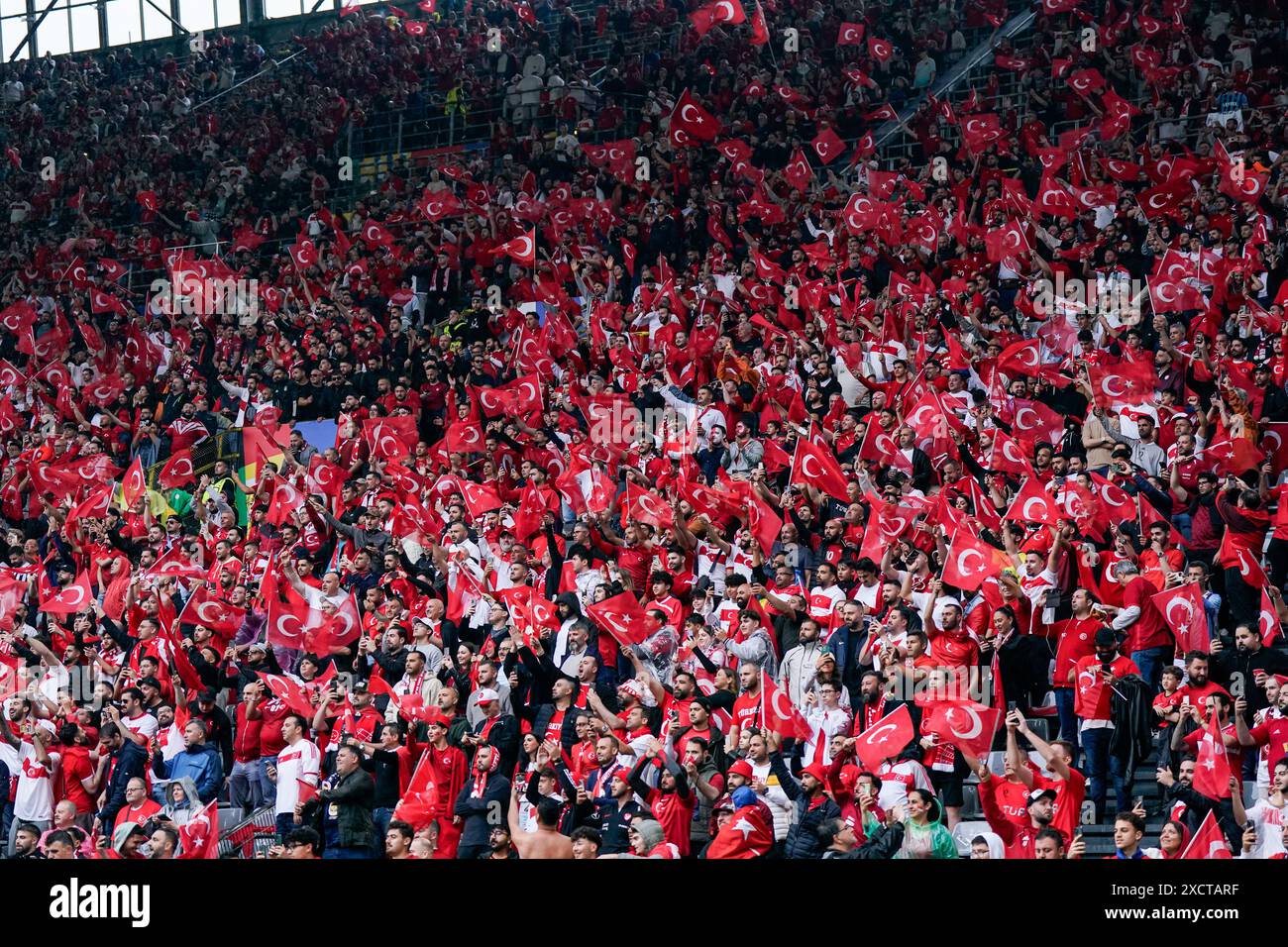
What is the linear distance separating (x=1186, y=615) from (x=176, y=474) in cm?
1058

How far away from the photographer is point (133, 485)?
61.9ft

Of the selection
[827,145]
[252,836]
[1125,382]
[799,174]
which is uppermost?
[827,145]

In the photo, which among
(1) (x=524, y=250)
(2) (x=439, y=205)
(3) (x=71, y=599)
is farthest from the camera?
(2) (x=439, y=205)

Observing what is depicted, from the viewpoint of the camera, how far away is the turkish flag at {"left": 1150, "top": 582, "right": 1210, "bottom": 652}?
40.9ft

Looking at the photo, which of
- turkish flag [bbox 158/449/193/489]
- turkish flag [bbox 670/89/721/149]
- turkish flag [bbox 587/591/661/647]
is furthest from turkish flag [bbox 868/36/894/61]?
turkish flag [bbox 587/591/661/647]

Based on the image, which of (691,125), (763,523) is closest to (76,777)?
(763,523)

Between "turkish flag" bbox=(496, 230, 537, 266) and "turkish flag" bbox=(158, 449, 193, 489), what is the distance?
4742mm

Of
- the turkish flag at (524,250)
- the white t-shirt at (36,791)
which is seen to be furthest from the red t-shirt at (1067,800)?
the turkish flag at (524,250)

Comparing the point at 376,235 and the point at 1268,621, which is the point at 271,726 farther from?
the point at 376,235

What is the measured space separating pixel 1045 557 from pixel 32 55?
1080 inches

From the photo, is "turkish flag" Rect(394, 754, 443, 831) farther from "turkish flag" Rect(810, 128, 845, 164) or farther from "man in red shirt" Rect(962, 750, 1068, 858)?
"turkish flag" Rect(810, 128, 845, 164)
